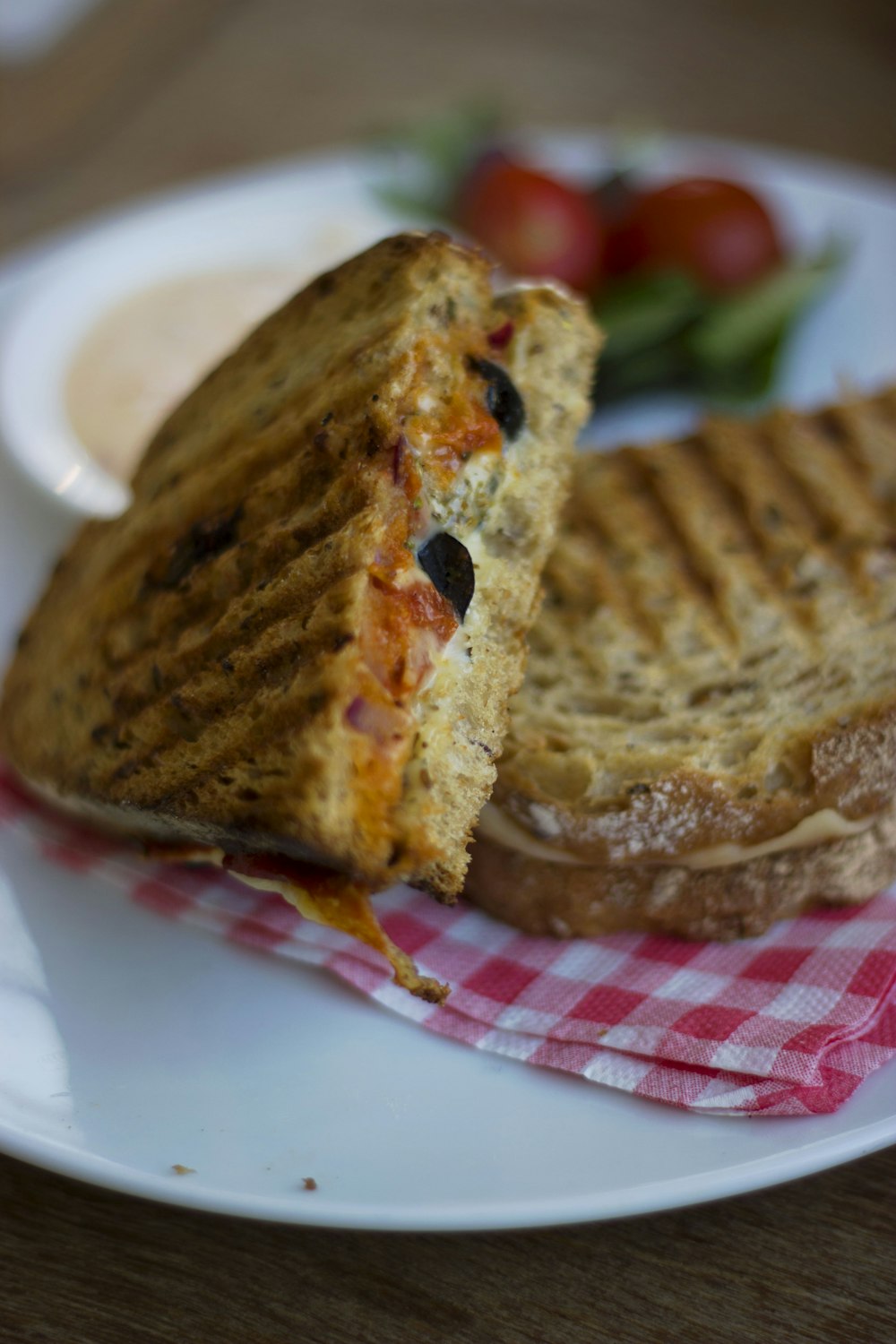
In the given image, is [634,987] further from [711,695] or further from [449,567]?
[449,567]

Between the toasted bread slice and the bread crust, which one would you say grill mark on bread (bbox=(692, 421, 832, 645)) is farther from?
the toasted bread slice

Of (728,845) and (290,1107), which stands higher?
(728,845)

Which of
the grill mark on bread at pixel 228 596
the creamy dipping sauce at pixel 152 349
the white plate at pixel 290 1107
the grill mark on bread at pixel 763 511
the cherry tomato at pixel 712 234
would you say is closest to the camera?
the white plate at pixel 290 1107

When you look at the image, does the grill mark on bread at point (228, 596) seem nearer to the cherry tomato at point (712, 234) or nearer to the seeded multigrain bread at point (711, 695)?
the seeded multigrain bread at point (711, 695)

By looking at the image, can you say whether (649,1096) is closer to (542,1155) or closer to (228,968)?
(542,1155)

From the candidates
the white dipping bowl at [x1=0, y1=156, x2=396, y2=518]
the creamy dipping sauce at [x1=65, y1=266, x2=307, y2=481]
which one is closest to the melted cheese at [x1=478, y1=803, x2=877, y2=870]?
the white dipping bowl at [x1=0, y1=156, x2=396, y2=518]

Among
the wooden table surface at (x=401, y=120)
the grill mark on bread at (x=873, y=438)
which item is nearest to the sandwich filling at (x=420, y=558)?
the wooden table surface at (x=401, y=120)

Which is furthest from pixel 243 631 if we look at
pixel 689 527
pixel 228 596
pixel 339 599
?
pixel 689 527
